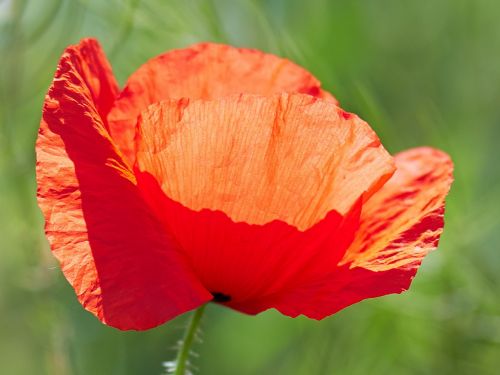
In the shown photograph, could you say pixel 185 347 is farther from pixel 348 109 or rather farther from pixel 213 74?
pixel 348 109

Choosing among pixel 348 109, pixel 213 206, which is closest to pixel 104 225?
pixel 213 206

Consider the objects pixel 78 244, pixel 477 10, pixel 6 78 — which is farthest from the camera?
pixel 477 10

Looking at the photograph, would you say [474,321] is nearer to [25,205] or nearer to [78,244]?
[25,205]

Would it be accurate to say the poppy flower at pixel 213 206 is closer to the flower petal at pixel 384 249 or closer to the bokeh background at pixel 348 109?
the flower petal at pixel 384 249

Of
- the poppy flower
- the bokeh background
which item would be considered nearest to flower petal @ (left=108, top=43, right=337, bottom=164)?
the poppy flower

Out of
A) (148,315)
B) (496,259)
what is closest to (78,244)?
(148,315)

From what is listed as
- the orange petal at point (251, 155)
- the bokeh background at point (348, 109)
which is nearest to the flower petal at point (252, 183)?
the orange petal at point (251, 155)
